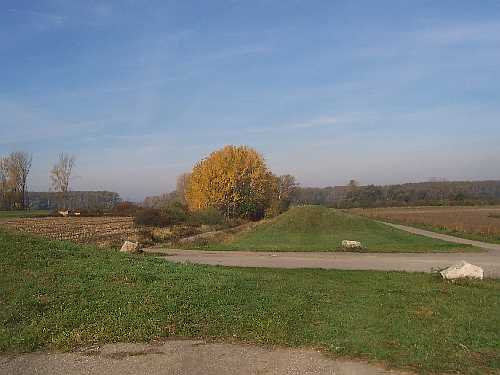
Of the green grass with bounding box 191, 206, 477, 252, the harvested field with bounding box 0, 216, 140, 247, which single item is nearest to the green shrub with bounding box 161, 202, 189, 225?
the harvested field with bounding box 0, 216, 140, 247

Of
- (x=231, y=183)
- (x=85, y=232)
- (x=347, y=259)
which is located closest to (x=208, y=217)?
(x=231, y=183)

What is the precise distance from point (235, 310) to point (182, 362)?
235 cm

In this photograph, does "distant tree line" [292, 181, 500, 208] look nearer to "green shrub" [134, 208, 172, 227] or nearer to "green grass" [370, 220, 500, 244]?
"green shrub" [134, 208, 172, 227]

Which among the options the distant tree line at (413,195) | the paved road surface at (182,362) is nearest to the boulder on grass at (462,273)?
the paved road surface at (182,362)

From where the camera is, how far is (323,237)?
33938mm

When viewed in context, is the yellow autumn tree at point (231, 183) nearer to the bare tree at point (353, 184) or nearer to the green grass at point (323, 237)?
the green grass at point (323, 237)

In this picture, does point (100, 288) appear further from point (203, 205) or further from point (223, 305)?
point (203, 205)

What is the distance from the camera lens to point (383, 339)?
7.20 m

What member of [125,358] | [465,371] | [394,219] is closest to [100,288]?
[125,358]

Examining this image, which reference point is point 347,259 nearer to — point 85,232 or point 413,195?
point 85,232

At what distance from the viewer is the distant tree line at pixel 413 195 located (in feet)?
329

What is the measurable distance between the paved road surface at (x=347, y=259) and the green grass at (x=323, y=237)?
1832 millimetres

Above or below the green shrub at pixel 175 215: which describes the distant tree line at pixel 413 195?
above

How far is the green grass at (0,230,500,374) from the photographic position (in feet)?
23.0
